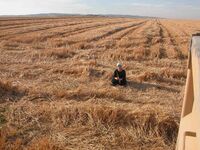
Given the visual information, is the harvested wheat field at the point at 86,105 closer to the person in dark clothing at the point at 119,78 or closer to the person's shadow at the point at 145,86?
the person's shadow at the point at 145,86

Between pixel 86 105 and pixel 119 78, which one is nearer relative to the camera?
pixel 86 105

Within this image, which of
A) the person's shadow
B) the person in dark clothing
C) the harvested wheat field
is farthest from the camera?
the person in dark clothing

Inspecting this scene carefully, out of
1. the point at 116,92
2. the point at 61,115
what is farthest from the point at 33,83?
the point at 61,115

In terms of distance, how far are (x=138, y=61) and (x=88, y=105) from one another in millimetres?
6365

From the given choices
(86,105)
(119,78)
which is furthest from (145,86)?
(86,105)

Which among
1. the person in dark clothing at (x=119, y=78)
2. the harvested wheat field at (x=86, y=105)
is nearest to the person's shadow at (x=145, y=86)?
the harvested wheat field at (x=86, y=105)

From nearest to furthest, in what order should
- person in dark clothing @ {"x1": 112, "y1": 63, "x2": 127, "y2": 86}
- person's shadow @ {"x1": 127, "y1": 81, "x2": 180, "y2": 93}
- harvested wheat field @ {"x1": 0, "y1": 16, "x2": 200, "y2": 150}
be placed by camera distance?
harvested wheat field @ {"x1": 0, "y1": 16, "x2": 200, "y2": 150} < person's shadow @ {"x1": 127, "y1": 81, "x2": 180, "y2": 93} < person in dark clothing @ {"x1": 112, "y1": 63, "x2": 127, "y2": 86}

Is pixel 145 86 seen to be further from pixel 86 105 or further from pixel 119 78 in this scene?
pixel 86 105

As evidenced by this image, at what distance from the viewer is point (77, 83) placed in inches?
337

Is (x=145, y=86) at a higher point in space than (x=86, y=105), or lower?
lower

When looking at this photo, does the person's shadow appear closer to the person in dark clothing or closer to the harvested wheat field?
the harvested wheat field

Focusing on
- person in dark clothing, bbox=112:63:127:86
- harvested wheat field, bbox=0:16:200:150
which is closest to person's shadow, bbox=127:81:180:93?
harvested wheat field, bbox=0:16:200:150

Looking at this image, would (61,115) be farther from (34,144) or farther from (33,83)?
(33,83)

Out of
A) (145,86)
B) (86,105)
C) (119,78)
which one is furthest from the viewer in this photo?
(145,86)
